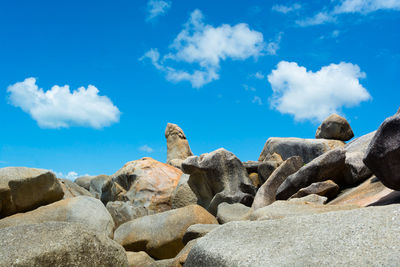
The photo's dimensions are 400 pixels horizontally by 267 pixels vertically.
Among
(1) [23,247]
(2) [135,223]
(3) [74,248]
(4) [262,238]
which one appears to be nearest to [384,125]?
(4) [262,238]

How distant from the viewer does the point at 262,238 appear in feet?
12.7

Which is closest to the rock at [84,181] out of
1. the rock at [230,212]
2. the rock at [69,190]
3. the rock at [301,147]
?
the rock at [69,190]

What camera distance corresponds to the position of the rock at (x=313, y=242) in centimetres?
316

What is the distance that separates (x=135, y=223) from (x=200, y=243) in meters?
6.86

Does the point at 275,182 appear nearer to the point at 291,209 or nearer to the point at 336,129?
the point at 291,209

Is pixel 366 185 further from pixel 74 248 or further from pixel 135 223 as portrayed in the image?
pixel 74 248

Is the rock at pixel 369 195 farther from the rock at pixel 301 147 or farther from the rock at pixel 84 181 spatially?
the rock at pixel 84 181

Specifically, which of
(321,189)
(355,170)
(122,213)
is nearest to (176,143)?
(122,213)

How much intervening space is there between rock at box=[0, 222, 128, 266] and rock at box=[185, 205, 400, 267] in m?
1.29

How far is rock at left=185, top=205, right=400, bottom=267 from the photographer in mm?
3156

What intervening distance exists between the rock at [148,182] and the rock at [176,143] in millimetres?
12641

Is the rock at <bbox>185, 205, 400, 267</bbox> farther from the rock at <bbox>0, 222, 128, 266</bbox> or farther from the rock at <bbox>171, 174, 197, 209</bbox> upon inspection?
the rock at <bbox>171, 174, 197, 209</bbox>

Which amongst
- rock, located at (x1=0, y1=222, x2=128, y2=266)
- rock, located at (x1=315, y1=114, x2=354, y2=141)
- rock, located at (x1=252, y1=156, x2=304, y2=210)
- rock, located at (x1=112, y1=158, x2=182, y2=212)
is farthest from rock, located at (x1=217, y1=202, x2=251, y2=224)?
rock, located at (x1=315, y1=114, x2=354, y2=141)

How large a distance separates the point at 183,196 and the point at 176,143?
17.8 metres
